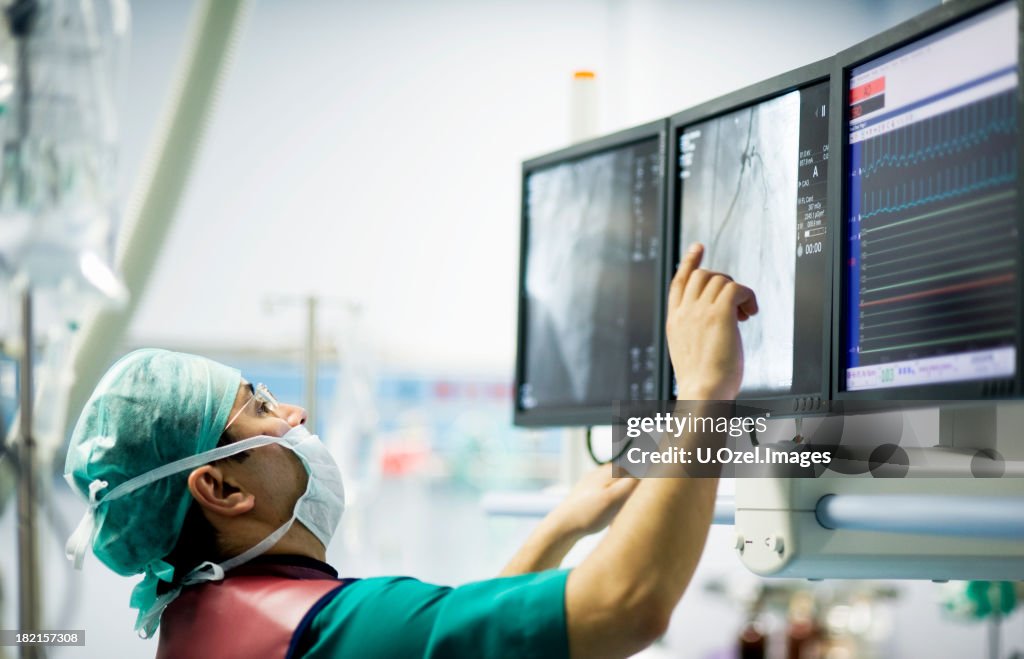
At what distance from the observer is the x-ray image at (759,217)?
126cm

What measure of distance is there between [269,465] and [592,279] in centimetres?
57

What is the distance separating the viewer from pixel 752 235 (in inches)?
51.7

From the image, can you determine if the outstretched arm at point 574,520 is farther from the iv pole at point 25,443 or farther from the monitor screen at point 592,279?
the iv pole at point 25,443

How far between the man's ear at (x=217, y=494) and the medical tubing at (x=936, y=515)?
2.28ft

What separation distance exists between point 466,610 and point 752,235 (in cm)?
57

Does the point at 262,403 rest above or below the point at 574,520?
above

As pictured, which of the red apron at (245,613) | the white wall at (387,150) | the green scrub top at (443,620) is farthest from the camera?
the white wall at (387,150)

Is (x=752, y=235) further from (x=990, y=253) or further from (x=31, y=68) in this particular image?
(x=31, y=68)

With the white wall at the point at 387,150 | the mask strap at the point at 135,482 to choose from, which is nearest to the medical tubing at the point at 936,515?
the mask strap at the point at 135,482

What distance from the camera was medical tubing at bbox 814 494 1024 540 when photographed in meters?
0.92

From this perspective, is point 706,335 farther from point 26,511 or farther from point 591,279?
point 26,511

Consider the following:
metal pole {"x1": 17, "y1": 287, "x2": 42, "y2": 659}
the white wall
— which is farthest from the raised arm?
the white wall

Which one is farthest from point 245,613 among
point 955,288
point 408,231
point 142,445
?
point 408,231

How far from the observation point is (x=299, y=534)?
52.7 inches
